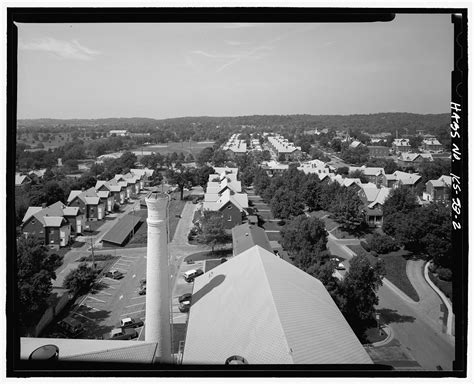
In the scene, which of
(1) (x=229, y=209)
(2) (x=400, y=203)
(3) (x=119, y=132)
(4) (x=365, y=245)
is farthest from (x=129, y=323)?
(2) (x=400, y=203)

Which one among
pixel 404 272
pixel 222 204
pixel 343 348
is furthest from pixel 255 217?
pixel 343 348

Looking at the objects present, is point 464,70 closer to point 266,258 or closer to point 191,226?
point 266,258

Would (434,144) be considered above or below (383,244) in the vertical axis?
above

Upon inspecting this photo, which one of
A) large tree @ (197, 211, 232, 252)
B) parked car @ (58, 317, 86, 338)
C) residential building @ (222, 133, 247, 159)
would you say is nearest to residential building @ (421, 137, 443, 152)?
large tree @ (197, 211, 232, 252)

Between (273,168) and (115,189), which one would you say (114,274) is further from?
(273,168)

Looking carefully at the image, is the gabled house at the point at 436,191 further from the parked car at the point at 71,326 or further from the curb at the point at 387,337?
the parked car at the point at 71,326

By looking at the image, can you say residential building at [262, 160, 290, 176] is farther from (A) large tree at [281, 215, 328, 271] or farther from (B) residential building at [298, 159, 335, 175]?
(A) large tree at [281, 215, 328, 271]
